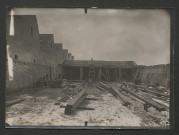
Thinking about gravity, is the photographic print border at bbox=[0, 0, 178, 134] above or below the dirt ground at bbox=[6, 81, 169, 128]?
above

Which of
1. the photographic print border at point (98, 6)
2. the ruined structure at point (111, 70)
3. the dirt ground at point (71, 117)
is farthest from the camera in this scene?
the ruined structure at point (111, 70)

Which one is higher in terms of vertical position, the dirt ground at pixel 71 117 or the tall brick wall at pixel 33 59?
the tall brick wall at pixel 33 59

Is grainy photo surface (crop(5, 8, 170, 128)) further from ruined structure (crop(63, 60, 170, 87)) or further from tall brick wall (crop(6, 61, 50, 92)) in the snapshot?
tall brick wall (crop(6, 61, 50, 92))

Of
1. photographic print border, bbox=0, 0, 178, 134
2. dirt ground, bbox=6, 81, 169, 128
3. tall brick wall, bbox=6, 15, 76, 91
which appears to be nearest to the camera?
photographic print border, bbox=0, 0, 178, 134

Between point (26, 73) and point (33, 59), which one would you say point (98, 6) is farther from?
point (33, 59)

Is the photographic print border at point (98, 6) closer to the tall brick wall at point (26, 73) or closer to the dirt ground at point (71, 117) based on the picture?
the dirt ground at point (71, 117)

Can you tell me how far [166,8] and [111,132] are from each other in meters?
2.52

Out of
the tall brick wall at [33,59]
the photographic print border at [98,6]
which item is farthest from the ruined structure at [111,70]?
the photographic print border at [98,6]

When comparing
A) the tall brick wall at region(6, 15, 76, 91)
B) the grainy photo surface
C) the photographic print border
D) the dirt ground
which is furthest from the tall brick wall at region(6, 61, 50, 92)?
the photographic print border

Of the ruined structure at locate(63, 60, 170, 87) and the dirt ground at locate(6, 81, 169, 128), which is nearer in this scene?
the dirt ground at locate(6, 81, 169, 128)

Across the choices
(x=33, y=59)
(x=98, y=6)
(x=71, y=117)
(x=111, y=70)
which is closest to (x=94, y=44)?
(x=98, y=6)

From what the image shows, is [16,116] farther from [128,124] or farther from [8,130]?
[128,124]

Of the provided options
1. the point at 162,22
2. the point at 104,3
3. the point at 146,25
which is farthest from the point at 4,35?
the point at 162,22

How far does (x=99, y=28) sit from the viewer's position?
351cm
